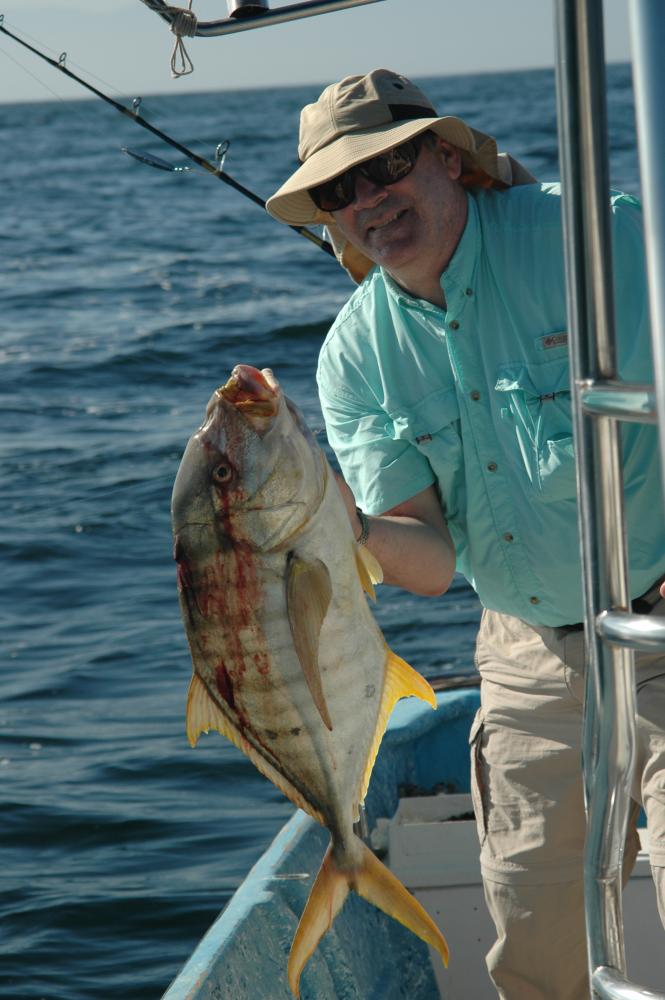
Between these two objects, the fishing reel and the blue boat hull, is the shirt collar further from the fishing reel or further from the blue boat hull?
the blue boat hull

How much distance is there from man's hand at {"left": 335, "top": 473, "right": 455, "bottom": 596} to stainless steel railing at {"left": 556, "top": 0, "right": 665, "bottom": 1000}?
1104mm

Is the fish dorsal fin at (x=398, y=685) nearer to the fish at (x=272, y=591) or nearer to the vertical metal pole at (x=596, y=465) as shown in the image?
the fish at (x=272, y=591)

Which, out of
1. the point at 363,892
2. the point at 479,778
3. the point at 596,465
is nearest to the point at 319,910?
the point at 363,892

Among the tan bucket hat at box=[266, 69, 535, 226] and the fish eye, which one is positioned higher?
the tan bucket hat at box=[266, 69, 535, 226]

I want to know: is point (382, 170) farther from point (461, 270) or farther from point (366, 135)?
point (461, 270)

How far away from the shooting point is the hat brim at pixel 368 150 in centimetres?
280

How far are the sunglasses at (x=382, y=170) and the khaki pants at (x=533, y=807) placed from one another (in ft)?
3.50

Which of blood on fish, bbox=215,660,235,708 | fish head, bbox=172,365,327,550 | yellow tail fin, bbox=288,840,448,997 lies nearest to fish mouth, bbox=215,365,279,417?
fish head, bbox=172,365,327,550

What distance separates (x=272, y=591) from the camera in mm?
2088

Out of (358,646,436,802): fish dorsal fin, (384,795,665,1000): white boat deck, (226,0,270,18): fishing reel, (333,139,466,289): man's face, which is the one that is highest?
(226,0,270,18): fishing reel

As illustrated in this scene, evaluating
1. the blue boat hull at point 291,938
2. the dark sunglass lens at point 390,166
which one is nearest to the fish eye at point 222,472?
the dark sunglass lens at point 390,166

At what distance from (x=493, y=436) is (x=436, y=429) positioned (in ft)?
0.44

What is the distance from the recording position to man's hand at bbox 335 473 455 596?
2771 millimetres

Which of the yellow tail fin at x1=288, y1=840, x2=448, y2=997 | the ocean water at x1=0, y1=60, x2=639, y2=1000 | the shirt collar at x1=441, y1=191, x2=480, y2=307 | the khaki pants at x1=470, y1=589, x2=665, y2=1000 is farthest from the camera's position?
the ocean water at x1=0, y1=60, x2=639, y2=1000
